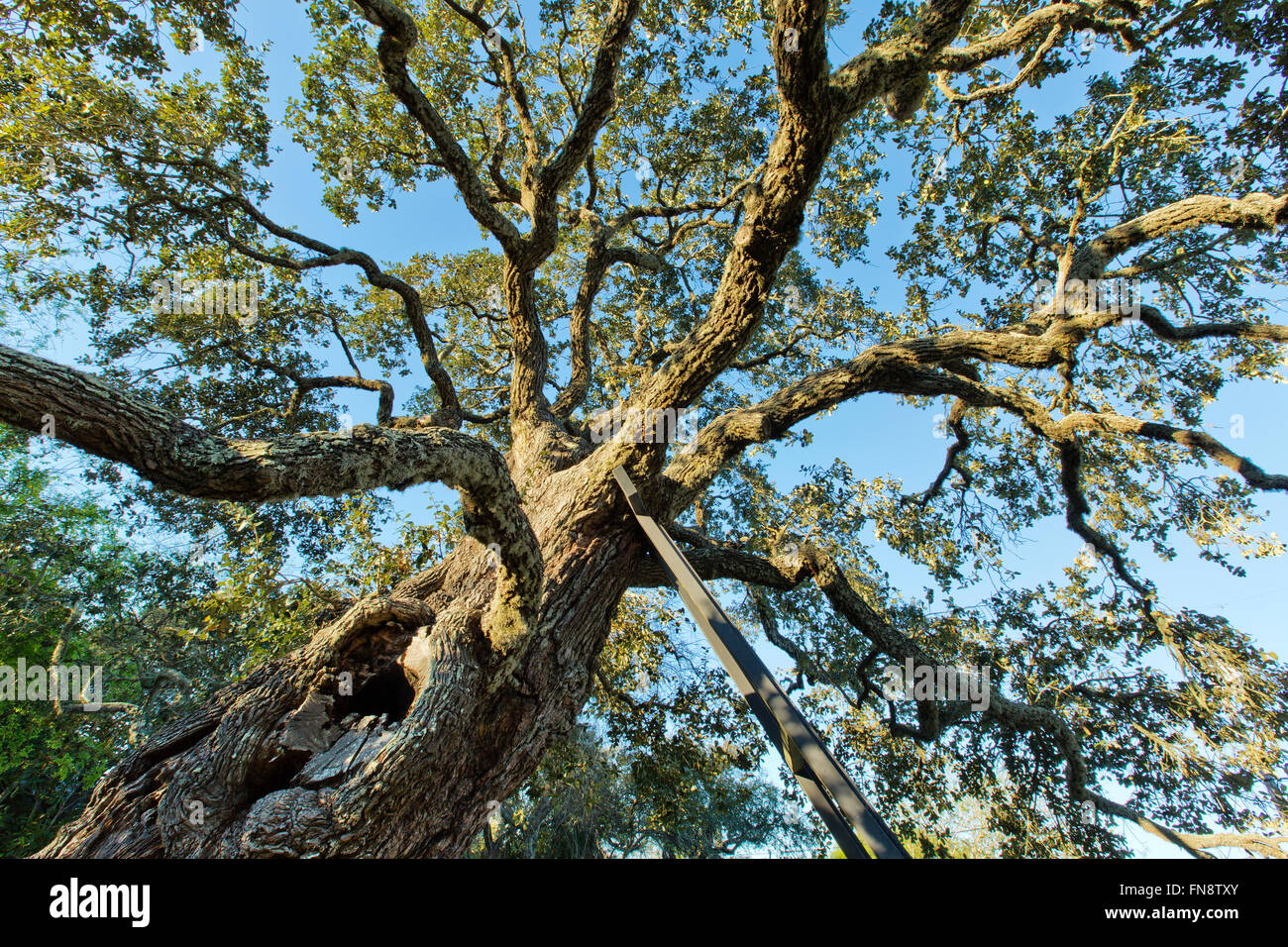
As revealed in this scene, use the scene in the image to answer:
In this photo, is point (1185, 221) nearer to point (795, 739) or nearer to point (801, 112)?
point (801, 112)

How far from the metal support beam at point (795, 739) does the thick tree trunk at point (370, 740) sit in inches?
41.5

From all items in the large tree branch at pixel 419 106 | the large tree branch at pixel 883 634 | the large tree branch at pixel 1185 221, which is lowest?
the large tree branch at pixel 883 634

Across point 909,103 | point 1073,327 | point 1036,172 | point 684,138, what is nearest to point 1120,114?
point 1036,172

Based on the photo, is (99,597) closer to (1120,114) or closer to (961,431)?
(961,431)

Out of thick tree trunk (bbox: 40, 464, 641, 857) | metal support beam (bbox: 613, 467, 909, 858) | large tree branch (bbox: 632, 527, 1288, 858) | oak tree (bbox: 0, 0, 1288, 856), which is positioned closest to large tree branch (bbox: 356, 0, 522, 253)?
oak tree (bbox: 0, 0, 1288, 856)

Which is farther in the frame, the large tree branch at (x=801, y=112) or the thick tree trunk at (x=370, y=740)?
the large tree branch at (x=801, y=112)

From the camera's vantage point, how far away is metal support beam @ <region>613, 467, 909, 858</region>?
79.4 inches

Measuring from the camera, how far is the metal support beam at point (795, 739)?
2.02m

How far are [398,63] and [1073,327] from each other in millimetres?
5948

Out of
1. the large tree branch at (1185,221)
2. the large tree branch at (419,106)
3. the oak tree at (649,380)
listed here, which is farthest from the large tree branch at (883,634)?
the large tree branch at (1185,221)

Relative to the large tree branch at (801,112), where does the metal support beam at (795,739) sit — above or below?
below

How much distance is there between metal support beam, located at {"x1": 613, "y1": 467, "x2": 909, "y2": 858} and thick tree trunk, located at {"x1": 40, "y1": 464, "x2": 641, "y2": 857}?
105 centimetres

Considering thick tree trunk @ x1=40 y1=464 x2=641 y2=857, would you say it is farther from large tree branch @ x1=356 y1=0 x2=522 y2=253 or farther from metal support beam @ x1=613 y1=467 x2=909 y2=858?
large tree branch @ x1=356 y1=0 x2=522 y2=253

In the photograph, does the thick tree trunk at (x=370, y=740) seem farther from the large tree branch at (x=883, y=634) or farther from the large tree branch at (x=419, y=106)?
the large tree branch at (x=419, y=106)
